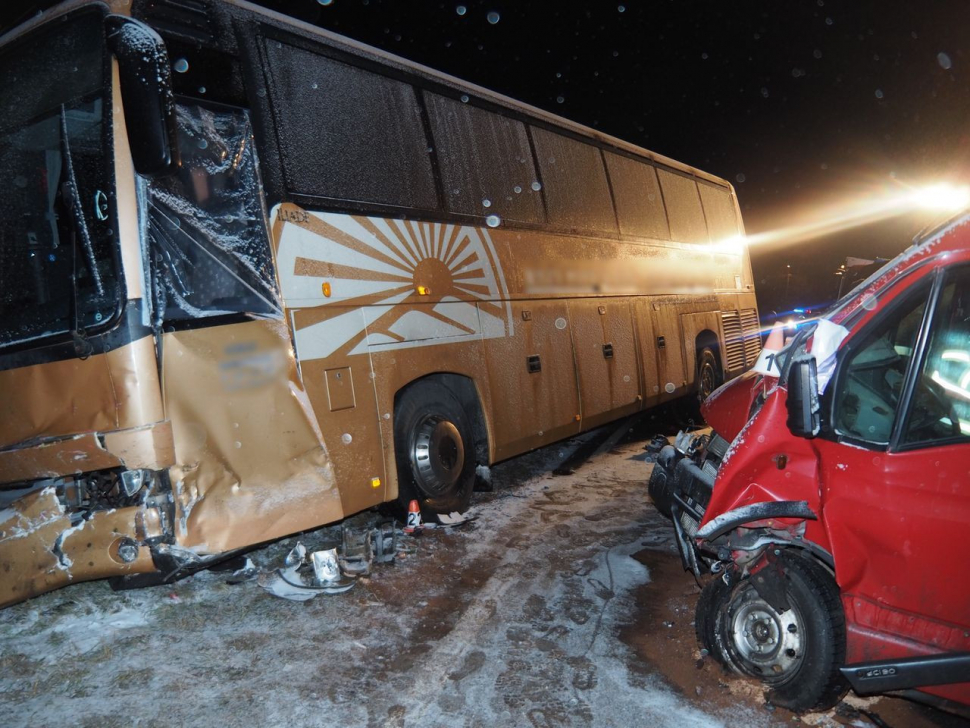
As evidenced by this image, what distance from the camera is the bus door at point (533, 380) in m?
6.79

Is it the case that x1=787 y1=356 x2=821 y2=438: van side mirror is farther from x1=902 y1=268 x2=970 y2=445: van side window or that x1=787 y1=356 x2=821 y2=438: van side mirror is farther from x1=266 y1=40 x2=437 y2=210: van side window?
x1=266 y1=40 x2=437 y2=210: van side window

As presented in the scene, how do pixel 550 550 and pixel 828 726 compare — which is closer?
pixel 828 726

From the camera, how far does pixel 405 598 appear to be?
4750 millimetres

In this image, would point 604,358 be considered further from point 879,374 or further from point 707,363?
point 879,374

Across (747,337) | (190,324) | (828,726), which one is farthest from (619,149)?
(828,726)

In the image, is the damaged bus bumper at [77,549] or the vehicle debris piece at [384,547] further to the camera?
the vehicle debris piece at [384,547]

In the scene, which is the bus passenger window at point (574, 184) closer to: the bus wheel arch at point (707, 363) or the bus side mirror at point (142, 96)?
the bus wheel arch at point (707, 363)

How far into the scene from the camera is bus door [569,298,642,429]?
8117 millimetres

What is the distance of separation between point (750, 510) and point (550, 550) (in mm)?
2486

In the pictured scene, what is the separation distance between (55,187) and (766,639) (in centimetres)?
455

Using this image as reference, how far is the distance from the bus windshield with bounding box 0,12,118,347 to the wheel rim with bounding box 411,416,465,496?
2575 millimetres

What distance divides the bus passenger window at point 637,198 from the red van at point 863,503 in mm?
6388

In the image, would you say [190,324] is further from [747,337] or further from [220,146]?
[747,337]

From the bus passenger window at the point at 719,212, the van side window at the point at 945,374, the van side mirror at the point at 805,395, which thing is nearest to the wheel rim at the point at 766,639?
the van side mirror at the point at 805,395
